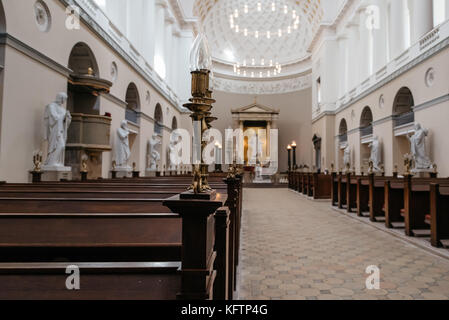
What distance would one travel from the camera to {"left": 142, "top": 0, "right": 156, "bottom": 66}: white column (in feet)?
43.4

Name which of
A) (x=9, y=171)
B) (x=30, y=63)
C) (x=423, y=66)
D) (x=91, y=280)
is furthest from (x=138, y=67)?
(x=91, y=280)

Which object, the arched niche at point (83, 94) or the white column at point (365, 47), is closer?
the arched niche at point (83, 94)

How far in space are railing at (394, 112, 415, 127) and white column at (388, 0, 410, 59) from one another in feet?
7.32

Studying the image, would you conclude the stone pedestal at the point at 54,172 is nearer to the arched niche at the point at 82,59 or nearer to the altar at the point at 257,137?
the arched niche at the point at 82,59

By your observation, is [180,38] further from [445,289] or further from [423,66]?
[445,289]

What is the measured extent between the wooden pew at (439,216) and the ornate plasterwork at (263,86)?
20117mm

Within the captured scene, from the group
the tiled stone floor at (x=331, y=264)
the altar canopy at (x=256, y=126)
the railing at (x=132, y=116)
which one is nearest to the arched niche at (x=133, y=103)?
the railing at (x=132, y=116)

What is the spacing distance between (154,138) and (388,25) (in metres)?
11.0

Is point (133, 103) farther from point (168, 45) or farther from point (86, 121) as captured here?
point (168, 45)

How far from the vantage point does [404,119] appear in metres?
11.2

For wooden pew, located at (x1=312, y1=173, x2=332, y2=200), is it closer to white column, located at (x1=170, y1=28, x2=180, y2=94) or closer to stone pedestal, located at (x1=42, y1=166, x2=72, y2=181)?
stone pedestal, located at (x1=42, y1=166, x2=72, y2=181)

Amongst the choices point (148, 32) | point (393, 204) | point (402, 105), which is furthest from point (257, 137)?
point (393, 204)

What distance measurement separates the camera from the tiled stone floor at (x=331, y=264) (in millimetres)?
2713

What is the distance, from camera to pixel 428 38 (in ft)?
30.7
